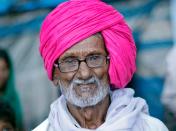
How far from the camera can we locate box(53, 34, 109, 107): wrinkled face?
5.30 metres

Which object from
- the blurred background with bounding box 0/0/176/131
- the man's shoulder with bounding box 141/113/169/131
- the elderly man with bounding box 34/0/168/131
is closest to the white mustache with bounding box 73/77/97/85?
the elderly man with bounding box 34/0/168/131

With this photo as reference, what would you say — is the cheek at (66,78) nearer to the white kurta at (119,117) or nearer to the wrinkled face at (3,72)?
the white kurta at (119,117)

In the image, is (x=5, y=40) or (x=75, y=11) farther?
(x=5, y=40)

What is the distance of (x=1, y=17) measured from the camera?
7.60 meters

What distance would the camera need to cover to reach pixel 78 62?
5.31m

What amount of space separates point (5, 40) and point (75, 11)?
7.84 feet

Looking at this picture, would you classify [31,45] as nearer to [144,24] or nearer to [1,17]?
[1,17]

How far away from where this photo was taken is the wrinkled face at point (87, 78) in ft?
17.4

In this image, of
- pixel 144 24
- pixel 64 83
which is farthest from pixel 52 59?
pixel 144 24

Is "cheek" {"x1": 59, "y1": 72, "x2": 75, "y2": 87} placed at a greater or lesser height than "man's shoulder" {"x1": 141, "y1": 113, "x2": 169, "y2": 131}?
greater

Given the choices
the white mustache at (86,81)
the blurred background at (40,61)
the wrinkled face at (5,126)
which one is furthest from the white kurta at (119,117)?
the blurred background at (40,61)

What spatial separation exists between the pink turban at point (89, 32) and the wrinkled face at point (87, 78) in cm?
4

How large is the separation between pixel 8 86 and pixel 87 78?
2.54 m

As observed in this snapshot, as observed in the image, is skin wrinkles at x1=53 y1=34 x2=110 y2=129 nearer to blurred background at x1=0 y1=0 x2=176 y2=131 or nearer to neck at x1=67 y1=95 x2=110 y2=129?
neck at x1=67 y1=95 x2=110 y2=129
